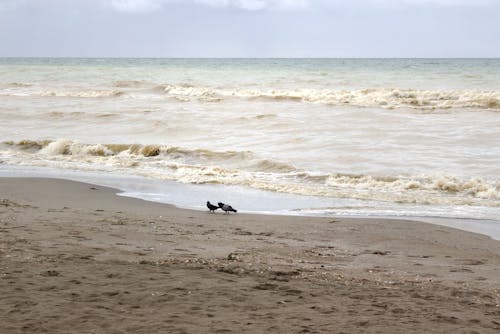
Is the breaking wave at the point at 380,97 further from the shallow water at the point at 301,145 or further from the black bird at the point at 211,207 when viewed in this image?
the black bird at the point at 211,207

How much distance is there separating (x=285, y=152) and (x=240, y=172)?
277 cm

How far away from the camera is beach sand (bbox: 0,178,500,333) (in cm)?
465

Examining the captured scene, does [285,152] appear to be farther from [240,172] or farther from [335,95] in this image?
[335,95]

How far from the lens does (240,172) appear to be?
47.3 feet

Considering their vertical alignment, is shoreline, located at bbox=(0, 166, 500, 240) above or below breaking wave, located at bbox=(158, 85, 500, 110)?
below

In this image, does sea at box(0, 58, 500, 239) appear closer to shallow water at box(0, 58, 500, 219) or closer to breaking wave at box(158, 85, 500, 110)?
shallow water at box(0, 58, 500, 219)

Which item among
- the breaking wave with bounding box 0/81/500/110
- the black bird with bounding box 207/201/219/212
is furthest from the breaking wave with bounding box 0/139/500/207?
the breaking wave with bounding box 0/81/500/110

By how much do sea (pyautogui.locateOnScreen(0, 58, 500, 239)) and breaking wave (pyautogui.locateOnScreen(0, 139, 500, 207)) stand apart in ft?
0.09

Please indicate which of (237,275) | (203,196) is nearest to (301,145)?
(203,196)

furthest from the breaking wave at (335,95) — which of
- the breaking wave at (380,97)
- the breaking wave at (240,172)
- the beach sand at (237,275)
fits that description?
the beach sand at (237,275)

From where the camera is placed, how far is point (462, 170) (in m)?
13.8

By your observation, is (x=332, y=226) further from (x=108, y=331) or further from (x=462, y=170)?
(x=462, y=170)

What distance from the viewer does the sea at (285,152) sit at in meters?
11.4

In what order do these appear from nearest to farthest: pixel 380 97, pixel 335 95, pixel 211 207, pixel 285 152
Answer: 1. pixel 211 207
2. pixel 285 152
3. pixel 380 97
4. pixel 335 95
